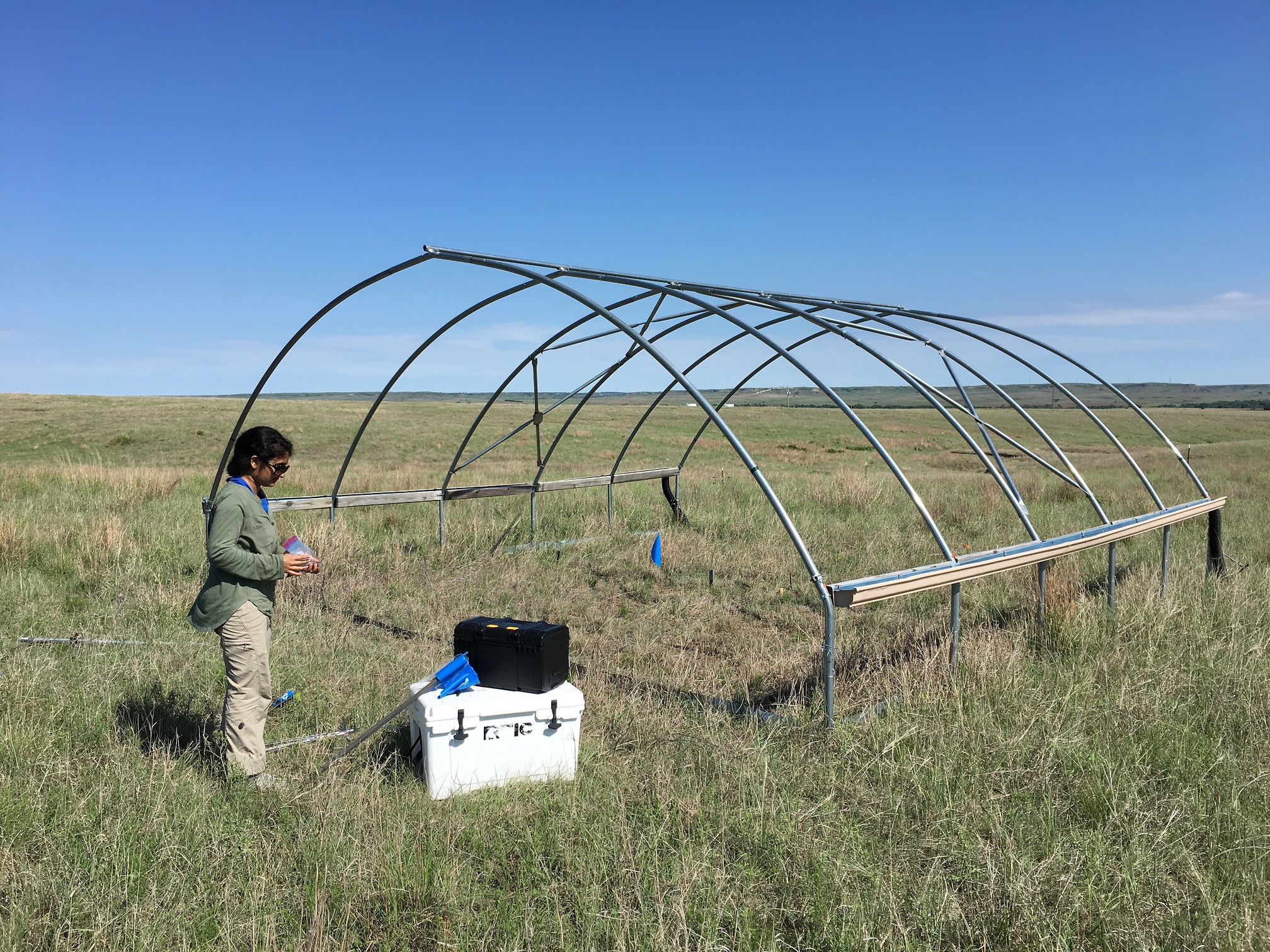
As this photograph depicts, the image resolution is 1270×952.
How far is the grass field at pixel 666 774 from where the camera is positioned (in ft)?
10.2

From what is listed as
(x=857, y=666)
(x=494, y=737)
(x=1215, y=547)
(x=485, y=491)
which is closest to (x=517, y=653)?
(x=494, y=737)

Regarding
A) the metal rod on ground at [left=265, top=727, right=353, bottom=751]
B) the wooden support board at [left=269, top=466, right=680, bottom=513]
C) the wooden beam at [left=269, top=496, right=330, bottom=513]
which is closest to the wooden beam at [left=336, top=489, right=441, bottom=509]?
the wooden support board at [left=269, top=466, right=680, bottom=513]

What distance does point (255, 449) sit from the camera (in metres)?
4.06

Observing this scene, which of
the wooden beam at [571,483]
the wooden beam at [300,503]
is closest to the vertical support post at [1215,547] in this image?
the wooden beam at [571,483]

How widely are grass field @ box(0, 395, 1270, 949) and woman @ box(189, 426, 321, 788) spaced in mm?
260

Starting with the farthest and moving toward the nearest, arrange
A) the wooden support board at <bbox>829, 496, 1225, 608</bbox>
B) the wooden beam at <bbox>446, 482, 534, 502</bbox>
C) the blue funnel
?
1. the wooden beam at <bbox>446, 482, 534, 502</bbox>
2. the wooden support board at <bbox>829, 496, 1225, 608</bbox>
3. the blue funnel

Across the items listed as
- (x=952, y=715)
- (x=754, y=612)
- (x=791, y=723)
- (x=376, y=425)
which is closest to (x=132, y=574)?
(x=754, y=612)

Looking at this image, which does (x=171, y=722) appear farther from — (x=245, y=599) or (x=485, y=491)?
(x=485, y=491)

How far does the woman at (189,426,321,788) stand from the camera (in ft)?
13.1

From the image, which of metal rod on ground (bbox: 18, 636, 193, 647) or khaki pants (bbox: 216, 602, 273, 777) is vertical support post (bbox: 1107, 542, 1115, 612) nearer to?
khaki pants (bbox: 216, 602, 273, 777)

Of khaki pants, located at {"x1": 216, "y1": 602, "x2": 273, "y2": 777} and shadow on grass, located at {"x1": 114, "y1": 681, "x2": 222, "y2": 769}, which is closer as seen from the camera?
khaki pants, located at {"x1": 216, "y1": 602, "x2": 273, "y2": 777}

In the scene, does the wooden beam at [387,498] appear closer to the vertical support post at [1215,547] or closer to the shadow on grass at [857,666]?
the shadow on grass at [857,666]

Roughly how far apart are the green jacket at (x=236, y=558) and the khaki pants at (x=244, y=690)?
0.24 feet

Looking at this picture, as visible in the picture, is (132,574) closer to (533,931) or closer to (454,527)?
(454,527)
